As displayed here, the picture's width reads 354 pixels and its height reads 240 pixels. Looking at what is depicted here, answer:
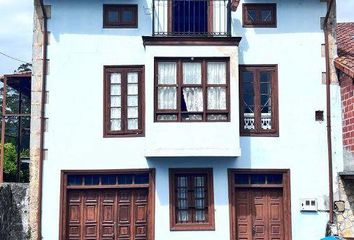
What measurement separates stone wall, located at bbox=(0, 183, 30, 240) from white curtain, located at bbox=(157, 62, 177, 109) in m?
4.13

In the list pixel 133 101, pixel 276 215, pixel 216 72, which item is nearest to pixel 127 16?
pixel 133 101

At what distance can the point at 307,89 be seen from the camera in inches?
538

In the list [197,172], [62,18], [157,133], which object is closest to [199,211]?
[197,172]

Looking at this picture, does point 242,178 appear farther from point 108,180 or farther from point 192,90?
point 108,180

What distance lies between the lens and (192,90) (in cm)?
1326

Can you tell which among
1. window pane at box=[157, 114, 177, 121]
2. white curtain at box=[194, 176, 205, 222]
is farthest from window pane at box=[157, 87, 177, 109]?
white curtain at box=[194, 176, 205, 222]

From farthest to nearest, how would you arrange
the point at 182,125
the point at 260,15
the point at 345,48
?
the point at 345,48 < the point at 260,15 < the point at 182,125

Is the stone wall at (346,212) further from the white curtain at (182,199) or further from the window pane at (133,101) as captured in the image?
the window pane at (133,101)

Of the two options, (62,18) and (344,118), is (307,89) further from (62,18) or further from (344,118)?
(62,18)

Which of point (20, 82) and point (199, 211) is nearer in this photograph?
point (199, 211)

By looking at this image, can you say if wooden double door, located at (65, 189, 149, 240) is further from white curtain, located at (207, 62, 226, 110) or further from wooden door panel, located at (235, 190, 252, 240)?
white curtain, located at (207, 62, 226, 110)

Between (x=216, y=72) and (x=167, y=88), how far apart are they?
134 centimetres

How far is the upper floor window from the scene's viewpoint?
43.0 feet

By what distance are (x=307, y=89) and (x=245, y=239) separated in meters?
4.27
